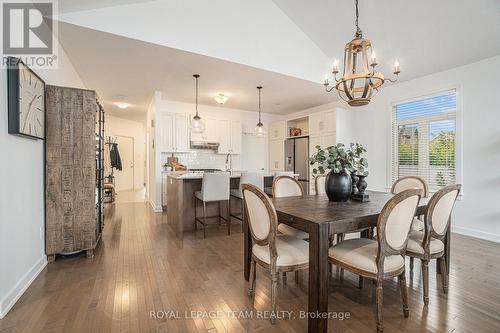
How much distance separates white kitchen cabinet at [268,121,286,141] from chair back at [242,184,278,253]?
198 inches

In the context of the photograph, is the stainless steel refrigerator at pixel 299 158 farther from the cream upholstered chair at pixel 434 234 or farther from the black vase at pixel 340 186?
the cream upholstered chair at pixel 434 234

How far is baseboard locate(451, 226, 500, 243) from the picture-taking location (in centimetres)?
344

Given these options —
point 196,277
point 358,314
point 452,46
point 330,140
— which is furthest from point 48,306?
point 452,46

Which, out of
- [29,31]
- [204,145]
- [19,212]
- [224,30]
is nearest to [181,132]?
[204,145]

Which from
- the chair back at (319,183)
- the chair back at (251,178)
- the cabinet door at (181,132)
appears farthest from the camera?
the cabinet door at (181,132)

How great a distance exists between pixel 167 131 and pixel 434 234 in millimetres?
5277

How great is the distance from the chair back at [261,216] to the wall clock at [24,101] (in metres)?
1.87

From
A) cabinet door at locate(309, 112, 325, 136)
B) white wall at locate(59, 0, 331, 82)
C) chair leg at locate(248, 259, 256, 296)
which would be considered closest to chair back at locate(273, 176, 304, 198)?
chair leg at locate(248, 259, 256, 296)

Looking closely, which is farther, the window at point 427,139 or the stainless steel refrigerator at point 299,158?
the stainless steel refrigerator at point 299,158

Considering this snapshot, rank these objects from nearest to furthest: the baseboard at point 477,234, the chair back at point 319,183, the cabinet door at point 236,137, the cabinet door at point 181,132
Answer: the chair back at point 319,183, the baseboard at point 477,234, the cabinet door at point 181,132, the cabinet door at point 236,137

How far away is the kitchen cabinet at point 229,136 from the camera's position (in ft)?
21.0

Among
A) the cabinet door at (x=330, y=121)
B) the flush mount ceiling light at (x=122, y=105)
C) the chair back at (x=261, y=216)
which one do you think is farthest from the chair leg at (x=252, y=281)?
the flush mount ceiling light at (x=122, y=105)

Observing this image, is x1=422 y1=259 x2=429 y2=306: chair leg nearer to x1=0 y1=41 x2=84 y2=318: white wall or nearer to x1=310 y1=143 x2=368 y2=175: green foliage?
x1=310 y1=143 x2=368 y2=175: green foliage

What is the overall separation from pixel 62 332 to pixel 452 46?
5.36 m
